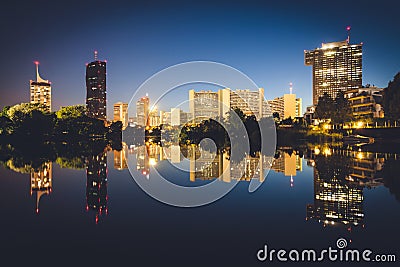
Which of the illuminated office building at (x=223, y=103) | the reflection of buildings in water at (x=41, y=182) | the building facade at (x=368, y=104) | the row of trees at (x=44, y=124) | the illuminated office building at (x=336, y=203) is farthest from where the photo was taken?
the building facade at (x=368, y=104)

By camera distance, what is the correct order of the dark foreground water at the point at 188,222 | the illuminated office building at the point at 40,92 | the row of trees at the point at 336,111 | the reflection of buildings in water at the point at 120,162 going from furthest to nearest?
1. the illuminated office building at the point at 40,92
2. the row of trees at the point at 336,111
3. the reflection of buildings in water at the point at 120,162
4. the dark foreground water at the point at 188,222

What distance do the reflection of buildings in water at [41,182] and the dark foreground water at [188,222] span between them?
71 mm

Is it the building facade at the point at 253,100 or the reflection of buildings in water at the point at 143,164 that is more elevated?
the building facade at the point at 253,100

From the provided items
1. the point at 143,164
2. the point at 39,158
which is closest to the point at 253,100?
the point at 143,164

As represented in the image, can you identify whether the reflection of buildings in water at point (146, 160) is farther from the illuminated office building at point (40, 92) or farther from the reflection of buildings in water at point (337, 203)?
the illuminated office building at point (40, 92)

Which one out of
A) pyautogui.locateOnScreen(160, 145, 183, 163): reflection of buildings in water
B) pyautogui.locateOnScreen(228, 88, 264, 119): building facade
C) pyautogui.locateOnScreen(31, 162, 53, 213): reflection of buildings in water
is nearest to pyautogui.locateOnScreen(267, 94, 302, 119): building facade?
pyautogui.locateOnScreen(228, 88, 264, 119): building facade

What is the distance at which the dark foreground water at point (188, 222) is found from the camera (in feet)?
19.7

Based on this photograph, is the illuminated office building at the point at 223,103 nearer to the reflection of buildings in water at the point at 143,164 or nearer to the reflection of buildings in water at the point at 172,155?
the reflection of buildings in water at the point at 172,155

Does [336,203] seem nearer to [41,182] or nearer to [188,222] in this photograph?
[188,222]

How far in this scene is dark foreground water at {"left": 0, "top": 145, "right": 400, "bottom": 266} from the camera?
19.7ft

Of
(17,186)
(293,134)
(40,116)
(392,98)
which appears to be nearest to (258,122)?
(293,134)

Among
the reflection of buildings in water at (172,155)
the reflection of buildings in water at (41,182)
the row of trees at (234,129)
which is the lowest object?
the reflection of buildings in water at (41,182)

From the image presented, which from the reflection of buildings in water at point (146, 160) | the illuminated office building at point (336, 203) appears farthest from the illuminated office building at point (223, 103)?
the illuminated office building at point (336, 203)

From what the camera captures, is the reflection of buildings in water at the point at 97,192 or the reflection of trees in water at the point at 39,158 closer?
the reflection of buildings in water at the point at 97,192
